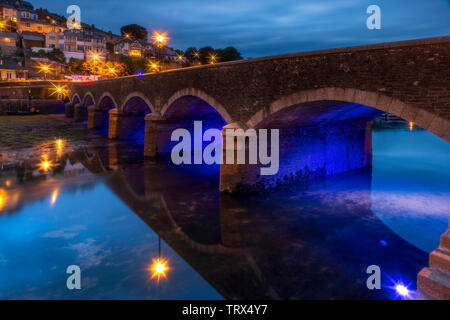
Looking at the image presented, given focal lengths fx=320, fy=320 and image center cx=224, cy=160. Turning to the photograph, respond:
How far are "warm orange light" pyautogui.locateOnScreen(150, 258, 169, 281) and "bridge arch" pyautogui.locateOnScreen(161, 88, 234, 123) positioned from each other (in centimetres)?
890

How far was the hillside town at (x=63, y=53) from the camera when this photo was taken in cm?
7775

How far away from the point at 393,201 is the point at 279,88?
8.53m

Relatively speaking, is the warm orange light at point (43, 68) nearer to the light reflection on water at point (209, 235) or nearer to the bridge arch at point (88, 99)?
the bridge arch at point (88, 99)

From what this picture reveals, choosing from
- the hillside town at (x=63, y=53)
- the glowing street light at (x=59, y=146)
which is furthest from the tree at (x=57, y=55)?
the glowing street light at (x=59, y=146)

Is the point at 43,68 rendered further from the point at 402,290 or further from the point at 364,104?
the point at 402,290

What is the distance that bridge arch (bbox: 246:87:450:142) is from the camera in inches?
384

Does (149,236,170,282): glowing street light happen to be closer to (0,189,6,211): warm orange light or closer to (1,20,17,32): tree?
(0,189,6,211): warm orange light

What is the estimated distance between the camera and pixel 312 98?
1285 centimetres

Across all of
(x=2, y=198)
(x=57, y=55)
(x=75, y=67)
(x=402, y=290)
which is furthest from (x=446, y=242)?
(x=57, y=55)

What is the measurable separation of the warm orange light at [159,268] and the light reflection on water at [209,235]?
0.20 meters

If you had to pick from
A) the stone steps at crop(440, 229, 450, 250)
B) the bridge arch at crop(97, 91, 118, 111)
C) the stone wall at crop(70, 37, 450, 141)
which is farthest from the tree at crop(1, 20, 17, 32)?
the stone steps at crop(440, 229, 450, 250)

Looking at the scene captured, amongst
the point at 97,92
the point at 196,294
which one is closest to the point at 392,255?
the point at 196,294

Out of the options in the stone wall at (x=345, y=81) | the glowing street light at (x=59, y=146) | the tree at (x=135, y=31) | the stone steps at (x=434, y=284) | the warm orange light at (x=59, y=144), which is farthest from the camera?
the tree at (x=135, y=31)
